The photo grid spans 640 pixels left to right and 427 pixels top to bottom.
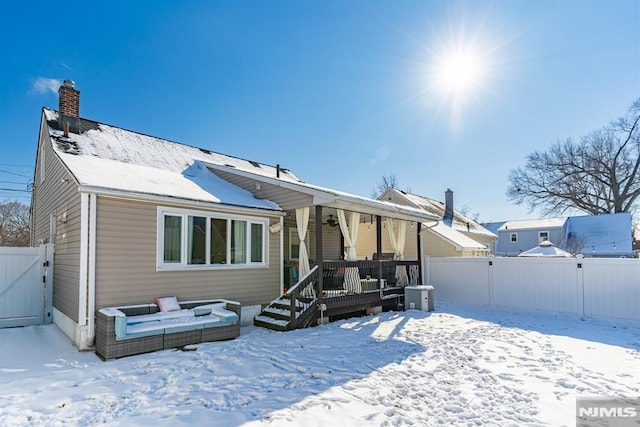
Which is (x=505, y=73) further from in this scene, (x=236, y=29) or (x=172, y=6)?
(x=172, y=6)

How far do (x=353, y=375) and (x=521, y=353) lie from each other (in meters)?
3.26

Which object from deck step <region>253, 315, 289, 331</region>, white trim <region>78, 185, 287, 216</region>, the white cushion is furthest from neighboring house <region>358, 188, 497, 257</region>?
the white cushion

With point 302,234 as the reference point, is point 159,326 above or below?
below

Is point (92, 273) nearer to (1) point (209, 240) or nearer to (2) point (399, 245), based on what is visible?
(1) point (209, 240)

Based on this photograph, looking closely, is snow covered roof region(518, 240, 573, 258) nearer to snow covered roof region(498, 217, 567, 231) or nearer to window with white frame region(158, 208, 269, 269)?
window with white frame region(158, 208, 269, 269)

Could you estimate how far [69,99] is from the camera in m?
9.70

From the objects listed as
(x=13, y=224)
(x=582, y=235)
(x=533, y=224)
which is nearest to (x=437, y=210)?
(x=582, y=235)

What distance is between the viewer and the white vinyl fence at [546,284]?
8.72m

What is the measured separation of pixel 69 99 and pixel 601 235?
31976 millimetres

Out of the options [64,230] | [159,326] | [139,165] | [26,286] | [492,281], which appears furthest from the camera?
[492,281]

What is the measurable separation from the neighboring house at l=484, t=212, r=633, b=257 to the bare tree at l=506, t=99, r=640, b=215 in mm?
2546

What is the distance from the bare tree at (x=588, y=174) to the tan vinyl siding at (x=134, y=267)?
31.1 m

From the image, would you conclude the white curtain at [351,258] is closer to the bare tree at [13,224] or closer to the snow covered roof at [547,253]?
the snow covered roof at [547,253]

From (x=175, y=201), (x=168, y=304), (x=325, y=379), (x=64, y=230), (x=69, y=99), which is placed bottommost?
(x=325, y=379)
